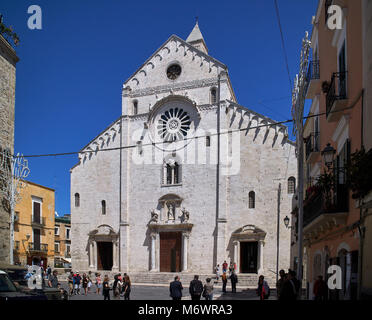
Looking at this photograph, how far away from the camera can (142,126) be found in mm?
32406

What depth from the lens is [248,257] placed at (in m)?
27.9

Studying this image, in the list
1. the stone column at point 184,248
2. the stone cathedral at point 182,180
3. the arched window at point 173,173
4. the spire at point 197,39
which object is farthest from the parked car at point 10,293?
the spire at point 197,39

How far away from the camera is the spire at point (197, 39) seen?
4006 centimetres

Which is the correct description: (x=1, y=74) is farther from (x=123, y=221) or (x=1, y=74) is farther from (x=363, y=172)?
(x=363, y=172)

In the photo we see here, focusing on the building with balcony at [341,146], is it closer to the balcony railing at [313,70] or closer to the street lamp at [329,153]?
the street lamp at [329,153]

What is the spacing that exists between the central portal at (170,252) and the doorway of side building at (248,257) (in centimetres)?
462

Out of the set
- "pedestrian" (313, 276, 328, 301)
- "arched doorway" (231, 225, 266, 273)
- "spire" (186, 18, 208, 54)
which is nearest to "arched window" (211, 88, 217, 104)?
"arched doorway" (231, 225, 266, 273)

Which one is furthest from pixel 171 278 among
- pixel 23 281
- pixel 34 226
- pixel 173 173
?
pixel 23 281

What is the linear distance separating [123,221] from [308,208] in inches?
780

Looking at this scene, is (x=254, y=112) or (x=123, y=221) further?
(x=123, y=221)

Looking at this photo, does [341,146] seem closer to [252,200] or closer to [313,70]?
[313,70]

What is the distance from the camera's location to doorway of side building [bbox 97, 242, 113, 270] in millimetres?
32219

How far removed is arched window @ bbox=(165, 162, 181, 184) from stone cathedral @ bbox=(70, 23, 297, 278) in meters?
0.08

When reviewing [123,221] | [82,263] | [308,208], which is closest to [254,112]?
[123,221]
